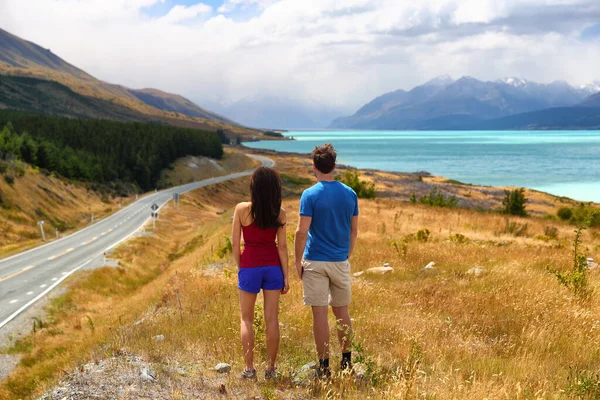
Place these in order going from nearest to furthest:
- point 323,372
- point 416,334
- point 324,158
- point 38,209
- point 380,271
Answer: point 416,334
point 323,372
point 324,158
point 380,271
point 38,209

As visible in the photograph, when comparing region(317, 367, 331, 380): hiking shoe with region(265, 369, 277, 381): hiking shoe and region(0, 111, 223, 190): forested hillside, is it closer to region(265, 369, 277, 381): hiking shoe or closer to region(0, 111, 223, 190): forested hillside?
region(265, 369, 277, 381): hiking shoe

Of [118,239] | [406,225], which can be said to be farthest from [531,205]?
[118,239]

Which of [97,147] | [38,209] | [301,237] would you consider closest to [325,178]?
[301,237]

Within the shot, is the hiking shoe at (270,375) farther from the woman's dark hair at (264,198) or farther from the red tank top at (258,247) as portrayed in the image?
the woman's dark hair at (264,198)

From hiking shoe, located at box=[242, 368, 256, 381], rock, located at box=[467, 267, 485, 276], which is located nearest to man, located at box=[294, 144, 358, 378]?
hiking shoe, located at box=[242, 368, 256, 381]

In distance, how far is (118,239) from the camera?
3819 centimetres

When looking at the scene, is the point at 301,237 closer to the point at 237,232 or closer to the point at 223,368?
the point at 237,232

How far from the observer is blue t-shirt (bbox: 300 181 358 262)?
5.20m

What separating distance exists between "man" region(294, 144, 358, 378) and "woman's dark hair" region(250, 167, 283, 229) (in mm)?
301

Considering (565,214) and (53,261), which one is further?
(565,214)

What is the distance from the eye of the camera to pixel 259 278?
529 cm

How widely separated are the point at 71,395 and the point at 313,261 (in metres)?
2.92

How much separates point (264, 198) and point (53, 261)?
28785mm

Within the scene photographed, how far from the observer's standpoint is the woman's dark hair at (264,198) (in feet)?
17.0
